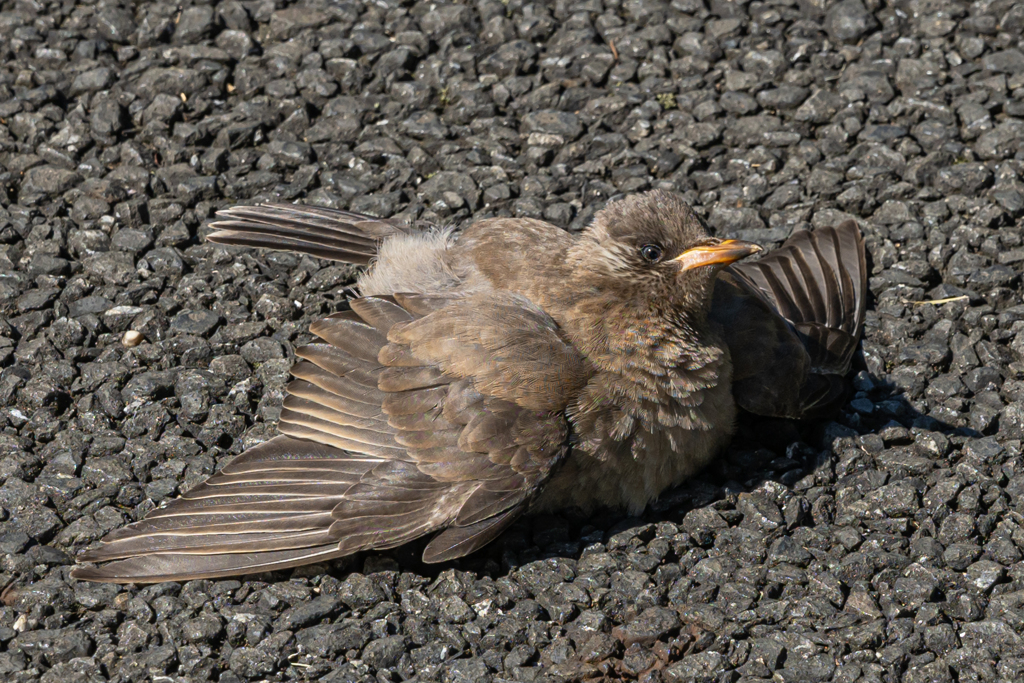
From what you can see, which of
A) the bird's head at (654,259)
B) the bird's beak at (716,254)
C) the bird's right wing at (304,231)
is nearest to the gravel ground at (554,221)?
the bird's right wing at (304,231)

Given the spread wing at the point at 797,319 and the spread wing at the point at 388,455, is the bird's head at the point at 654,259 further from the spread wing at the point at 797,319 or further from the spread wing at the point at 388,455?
the spread wing at the point at 797,319

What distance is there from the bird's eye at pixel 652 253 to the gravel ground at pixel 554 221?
1.09 meters

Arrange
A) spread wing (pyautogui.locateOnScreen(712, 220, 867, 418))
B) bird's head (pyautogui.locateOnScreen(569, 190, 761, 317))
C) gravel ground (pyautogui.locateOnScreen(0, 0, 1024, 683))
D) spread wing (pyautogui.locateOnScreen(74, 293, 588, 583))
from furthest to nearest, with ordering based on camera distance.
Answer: spread wing (pyautogui.locateOnScreen(712, 220, 867, 418)) → bird's head (pyautogui.locateOnScreen(569, 190, 761, 317)) → spread wing (pyautogui.locateOnScreen(74, 293, 588, 583)) → gravel ground (pyautogui.locateOnScreen(0, 0, 1024, 683))

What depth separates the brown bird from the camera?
16.2 ft

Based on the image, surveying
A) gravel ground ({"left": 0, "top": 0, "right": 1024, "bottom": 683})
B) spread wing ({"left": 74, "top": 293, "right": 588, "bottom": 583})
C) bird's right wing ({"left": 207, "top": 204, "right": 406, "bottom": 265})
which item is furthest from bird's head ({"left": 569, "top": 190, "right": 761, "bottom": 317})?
bird's right wing ({"left": 207, "top": 204, "right": 406, "bottom": 265})

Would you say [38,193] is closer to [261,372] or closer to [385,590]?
[261,372]

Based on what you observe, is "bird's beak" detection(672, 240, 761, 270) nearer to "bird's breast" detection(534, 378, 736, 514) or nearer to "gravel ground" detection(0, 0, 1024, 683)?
"bird's breast" detection(534, 378, 736, 514)

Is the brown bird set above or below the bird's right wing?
below

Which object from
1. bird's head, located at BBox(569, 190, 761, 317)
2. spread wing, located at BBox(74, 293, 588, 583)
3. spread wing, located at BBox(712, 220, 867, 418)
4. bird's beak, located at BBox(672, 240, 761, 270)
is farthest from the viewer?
spread wing, located at BBox(712, 220, 867, 418)

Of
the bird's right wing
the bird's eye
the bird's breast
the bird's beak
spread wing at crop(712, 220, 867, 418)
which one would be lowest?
the bird's breast

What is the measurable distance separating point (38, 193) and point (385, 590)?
352 cm

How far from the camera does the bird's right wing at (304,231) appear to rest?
6.11m

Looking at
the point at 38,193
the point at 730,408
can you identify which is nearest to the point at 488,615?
the point at 730,408

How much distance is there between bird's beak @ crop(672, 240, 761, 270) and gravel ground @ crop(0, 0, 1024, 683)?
1.06m
